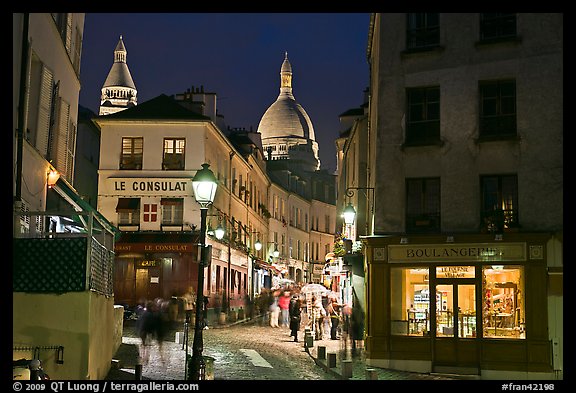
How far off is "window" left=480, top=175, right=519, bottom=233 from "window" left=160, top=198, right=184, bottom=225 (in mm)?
22274

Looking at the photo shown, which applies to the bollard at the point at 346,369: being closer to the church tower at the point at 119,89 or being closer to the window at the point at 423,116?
the window at the point at 423,116

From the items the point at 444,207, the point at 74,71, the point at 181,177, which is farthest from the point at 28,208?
the point at 181,177

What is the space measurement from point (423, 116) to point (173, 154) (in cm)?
2138

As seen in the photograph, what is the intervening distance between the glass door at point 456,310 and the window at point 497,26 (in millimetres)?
6848

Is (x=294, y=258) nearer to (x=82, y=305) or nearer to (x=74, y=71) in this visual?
(x=74, y=71)

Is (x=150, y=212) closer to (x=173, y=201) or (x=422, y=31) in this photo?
(x=173, y=201)

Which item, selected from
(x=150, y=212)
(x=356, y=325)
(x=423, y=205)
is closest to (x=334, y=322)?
(x=356, y=325)

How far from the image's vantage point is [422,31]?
22469mm

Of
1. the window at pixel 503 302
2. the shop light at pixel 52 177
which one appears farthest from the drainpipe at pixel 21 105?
the window at pixel 503 302

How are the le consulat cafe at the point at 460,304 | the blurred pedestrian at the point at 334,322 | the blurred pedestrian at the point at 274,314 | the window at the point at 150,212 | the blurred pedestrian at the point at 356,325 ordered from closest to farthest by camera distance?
the le consulat cafe at the point at 460,304 → the blurred pedestrian at the point at 356,325 → the blurred pedestrian at the point at 334,322 → the blurred pedestrian at the point at 274,314 → the window at the point at 150,212

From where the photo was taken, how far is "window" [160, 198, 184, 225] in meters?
40.9

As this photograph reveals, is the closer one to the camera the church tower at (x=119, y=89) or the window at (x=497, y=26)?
the window at (x=497, y=26)

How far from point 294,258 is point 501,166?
58944 mm

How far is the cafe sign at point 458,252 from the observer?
66.8 feet
